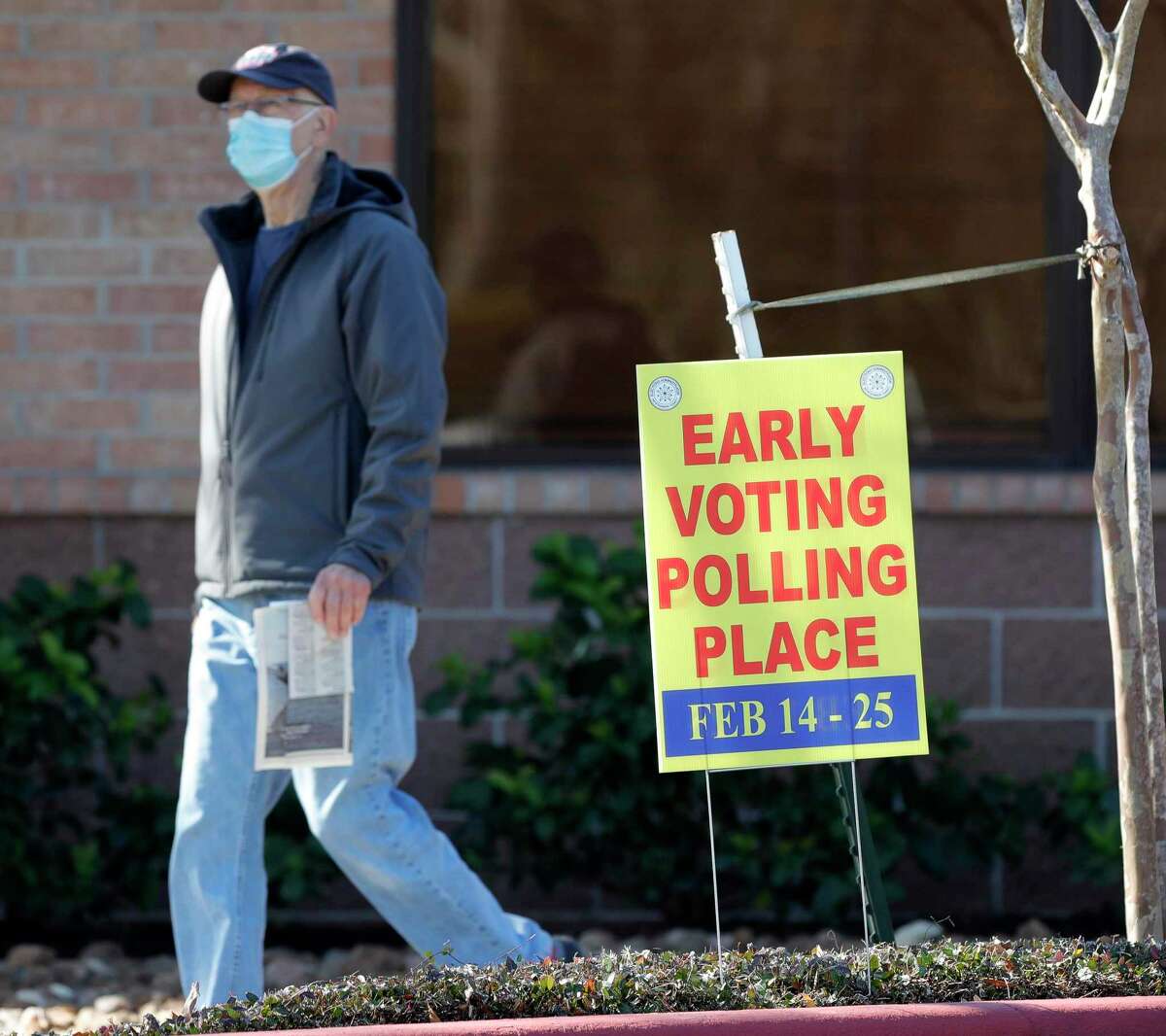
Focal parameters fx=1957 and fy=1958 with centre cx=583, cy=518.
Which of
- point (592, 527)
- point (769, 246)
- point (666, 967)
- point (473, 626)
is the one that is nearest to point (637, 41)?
point (769, 246)

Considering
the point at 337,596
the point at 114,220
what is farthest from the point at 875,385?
the point at 114,220

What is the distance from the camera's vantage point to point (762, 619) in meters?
3.06

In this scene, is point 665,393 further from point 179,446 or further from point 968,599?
point 179,446

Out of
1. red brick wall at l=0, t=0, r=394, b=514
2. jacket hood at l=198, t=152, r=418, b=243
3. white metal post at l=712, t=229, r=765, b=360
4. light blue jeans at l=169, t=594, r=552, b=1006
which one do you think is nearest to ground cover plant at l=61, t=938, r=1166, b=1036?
light blue jeans at l=169, t=594, r=552, b=1006

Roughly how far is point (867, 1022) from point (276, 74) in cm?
235

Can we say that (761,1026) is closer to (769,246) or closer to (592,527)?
(592,527)

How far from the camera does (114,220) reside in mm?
5738

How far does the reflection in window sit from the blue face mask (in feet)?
5.71

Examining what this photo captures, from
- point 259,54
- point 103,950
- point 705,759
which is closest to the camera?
point 705,759

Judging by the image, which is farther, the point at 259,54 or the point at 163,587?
the point at 163,587

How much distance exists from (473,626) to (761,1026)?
3089 mm

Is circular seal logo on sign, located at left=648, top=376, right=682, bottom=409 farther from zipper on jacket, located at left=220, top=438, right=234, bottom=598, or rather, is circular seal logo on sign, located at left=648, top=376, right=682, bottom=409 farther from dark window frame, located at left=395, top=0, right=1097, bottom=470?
dark window frame, located at left=395, top=0, right=1097, bottom=470

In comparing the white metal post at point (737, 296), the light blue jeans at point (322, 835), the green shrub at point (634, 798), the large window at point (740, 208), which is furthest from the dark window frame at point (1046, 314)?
the white metal post at point (737, 296)

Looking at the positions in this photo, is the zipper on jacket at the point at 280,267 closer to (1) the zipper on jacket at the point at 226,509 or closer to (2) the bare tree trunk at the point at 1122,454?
(1) the zipper on jacket at the point at 226,509
